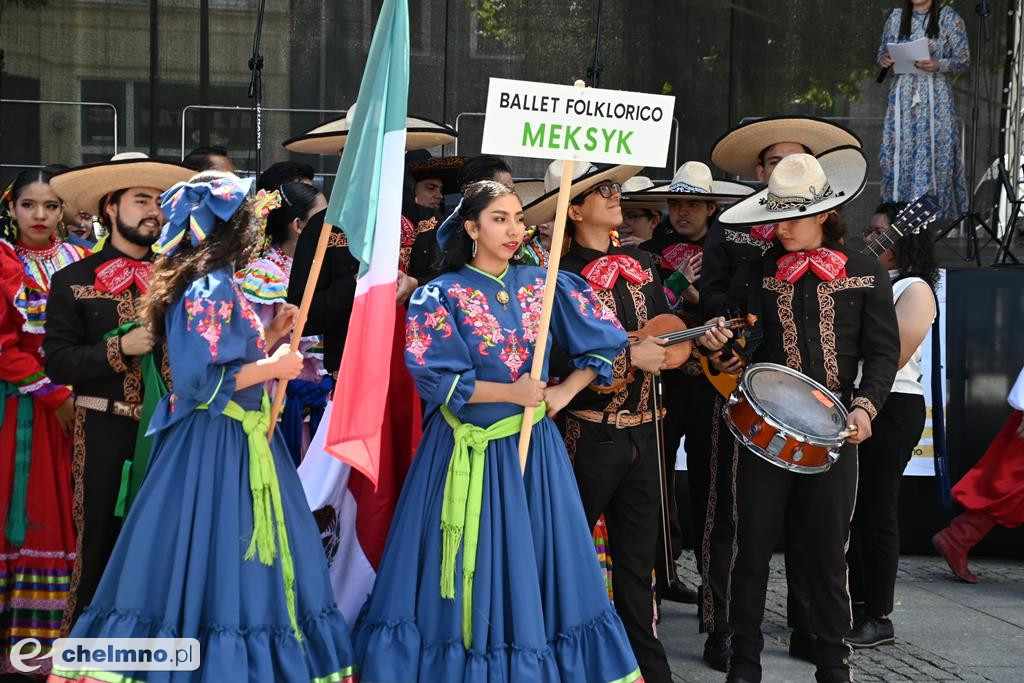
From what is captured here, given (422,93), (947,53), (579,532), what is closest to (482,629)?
(579,532)

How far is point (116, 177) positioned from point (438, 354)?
1.58 meters

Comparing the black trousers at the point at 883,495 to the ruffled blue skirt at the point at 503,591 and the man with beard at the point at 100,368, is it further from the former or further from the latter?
the man with beard at the point at 100,368

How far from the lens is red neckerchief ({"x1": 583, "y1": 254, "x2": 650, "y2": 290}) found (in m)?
5.35

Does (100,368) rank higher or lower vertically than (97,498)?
higher

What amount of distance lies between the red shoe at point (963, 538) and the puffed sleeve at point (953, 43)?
128 inches

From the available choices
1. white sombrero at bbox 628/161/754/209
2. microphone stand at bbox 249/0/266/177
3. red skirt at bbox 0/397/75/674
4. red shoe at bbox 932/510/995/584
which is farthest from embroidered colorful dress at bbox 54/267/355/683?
red shoe at bbox 932/510/995/584

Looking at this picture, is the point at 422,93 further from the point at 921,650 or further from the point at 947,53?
the point at 921,650

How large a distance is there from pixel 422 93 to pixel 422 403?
451 cm

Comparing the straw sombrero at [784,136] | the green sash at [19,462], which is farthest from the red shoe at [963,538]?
Result: the green sash at [19,462]

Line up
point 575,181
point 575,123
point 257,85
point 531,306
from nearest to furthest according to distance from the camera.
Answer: point 575,123, point 531,306, point 575,181, point 257,85

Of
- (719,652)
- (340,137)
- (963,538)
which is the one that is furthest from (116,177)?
(963,538)

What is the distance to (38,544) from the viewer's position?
564cm

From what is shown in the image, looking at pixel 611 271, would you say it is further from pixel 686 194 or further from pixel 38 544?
pixel 38 544

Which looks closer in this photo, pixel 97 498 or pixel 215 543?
pixel 215 543
